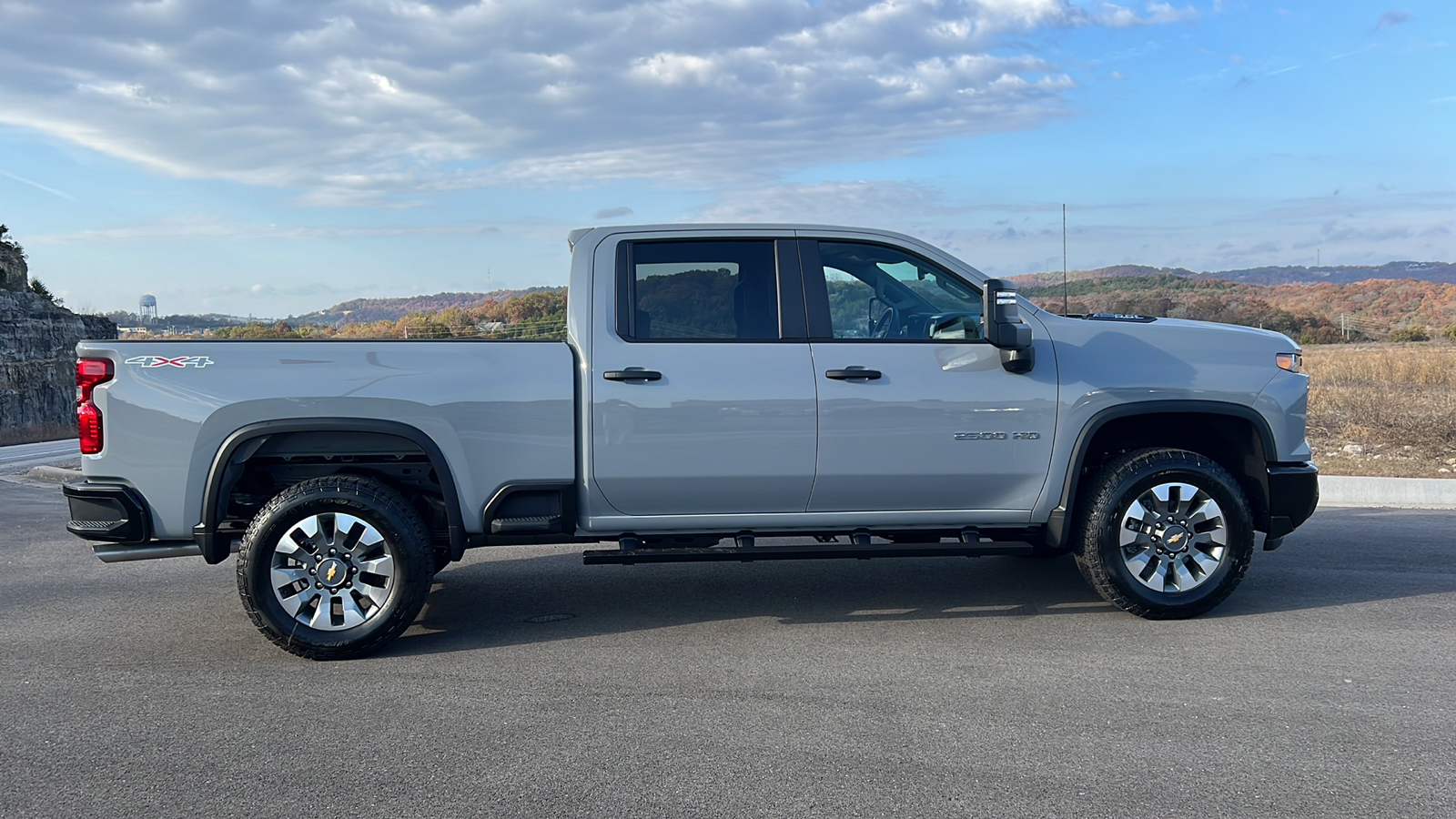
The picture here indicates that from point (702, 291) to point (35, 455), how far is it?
40.4 feet

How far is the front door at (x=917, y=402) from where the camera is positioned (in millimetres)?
5465

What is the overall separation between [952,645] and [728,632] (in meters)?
1.14

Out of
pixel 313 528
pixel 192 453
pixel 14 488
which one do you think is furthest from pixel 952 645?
pixel 14 488

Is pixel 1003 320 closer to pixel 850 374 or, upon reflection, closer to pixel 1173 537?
pixel 850 374

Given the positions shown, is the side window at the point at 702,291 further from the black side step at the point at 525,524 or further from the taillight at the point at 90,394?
the taillight at the point at 90,394

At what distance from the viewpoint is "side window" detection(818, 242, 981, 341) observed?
5.65 meters

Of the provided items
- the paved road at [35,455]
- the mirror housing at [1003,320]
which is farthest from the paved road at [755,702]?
the paved road at [35,455]

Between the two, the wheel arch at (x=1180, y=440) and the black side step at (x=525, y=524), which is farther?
the wheel arch at (x=1180, y=440)

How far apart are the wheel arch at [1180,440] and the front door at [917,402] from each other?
20cm

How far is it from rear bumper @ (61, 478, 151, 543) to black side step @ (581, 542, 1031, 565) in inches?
84.9

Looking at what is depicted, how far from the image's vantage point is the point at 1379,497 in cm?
927

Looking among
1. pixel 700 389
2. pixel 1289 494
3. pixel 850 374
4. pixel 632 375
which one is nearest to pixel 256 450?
pixel 632 375

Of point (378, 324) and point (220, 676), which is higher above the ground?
point (378, 324)

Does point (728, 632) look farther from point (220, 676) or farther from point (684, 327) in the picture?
point (220, 676)
